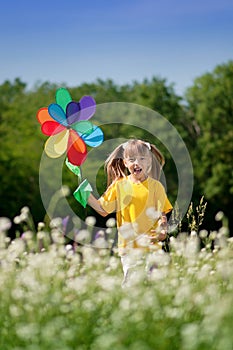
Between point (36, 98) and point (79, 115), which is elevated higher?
point (36, 98)

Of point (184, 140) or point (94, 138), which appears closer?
point (94, 138)

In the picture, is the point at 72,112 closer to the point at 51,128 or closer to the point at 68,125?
the point at 68,125

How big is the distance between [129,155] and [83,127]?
474 millimetres

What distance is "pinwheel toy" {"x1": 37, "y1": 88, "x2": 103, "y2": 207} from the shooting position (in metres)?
5.87

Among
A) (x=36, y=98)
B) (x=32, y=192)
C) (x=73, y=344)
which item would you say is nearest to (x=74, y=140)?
(x=73, y=344)

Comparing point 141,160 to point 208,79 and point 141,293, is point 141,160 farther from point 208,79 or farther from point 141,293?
point 208,79

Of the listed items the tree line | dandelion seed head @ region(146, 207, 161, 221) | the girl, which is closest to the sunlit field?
dandelion seed head @ region(146, 207, 161, 221)

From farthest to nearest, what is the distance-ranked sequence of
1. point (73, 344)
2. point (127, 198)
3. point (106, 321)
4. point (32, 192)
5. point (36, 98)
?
point (36, 98) → point (32, 192) → point (127, 198) → point (106, 321) → point (73, 344)

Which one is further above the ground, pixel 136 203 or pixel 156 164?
pixel 156 164

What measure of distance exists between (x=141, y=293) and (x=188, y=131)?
2812 cm

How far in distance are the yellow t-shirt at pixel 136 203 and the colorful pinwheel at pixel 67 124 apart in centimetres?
46

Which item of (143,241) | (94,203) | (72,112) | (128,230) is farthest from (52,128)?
(143,241)

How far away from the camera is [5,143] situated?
32219 millimetres

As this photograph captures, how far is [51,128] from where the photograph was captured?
19.6ft
